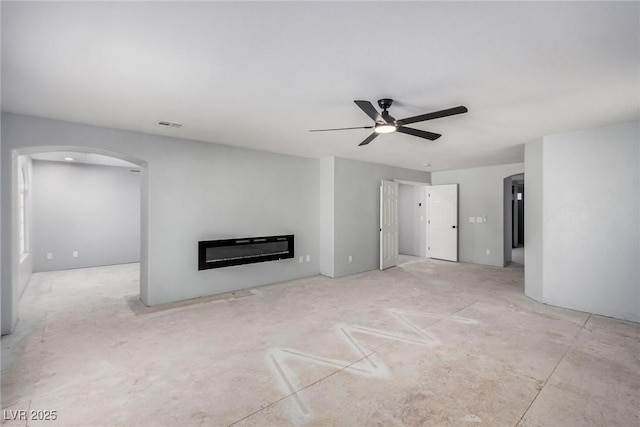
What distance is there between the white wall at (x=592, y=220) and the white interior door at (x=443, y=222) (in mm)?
3387

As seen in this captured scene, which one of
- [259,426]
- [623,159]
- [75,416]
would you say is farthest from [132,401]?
[623,159]

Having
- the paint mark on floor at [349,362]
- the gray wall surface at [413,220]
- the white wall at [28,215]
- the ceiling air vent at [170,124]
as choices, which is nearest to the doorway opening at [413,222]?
the gray wall surface at [413,220]

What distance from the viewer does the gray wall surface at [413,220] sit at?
8586 mm

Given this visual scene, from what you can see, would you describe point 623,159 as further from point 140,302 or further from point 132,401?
point 140,302

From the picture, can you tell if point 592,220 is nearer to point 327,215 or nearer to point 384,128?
point 384,128

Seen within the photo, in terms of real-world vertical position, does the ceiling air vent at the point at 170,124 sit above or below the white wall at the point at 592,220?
above

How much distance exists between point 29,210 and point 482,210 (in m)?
9.92

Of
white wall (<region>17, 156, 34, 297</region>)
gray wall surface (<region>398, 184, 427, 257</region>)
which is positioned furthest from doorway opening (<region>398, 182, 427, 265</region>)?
white wall (<region>17, 156, 34, 297</region>)

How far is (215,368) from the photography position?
8.53 ft

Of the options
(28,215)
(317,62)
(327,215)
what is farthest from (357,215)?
(28,215)

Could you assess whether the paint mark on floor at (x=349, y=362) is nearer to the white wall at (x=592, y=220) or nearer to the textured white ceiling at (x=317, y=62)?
the white wall at (x=592, y=220)

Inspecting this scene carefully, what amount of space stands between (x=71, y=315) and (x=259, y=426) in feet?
11.5

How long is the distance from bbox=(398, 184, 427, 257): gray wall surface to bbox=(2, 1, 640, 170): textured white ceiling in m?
5.07

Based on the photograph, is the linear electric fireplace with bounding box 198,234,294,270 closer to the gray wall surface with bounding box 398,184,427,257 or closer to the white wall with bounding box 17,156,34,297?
the white wall with bounding box 17,156,34,297
